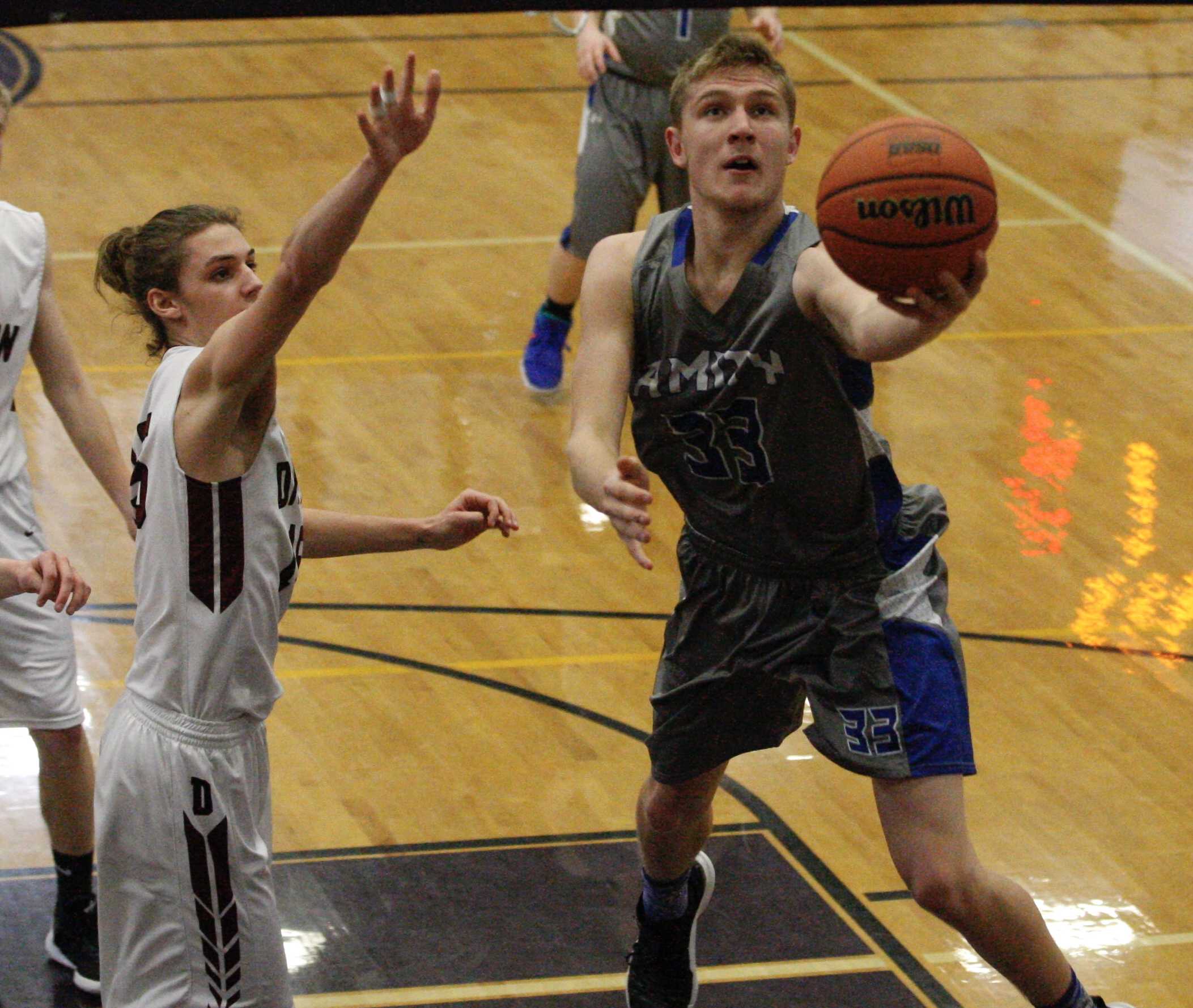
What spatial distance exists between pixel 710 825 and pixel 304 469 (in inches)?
127

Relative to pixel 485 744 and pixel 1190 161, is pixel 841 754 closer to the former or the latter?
pixel 485 744

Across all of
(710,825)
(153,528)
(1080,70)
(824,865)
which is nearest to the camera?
(153,528)

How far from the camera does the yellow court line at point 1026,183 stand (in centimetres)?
923

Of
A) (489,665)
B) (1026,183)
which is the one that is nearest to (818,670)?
(489,665)

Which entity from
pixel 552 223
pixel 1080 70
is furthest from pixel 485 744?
pixel 1080 70

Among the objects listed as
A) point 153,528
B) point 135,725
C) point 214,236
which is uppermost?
point 214,236

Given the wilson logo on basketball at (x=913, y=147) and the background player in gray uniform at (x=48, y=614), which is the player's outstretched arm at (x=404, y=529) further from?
the wilson logo on basketball at (x=913, y=147)

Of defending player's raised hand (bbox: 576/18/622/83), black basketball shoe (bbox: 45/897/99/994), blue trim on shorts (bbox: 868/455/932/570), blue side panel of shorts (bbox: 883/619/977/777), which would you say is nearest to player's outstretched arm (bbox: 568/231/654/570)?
blue trim on shorts (bbox: 868/455/932/570)

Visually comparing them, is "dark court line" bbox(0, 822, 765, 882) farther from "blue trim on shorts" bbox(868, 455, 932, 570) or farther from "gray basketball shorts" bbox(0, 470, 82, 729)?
"blue trim on shorts" bbox(868, 455, 932, 570)

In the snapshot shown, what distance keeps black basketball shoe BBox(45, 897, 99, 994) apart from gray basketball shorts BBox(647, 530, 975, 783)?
4.30ft

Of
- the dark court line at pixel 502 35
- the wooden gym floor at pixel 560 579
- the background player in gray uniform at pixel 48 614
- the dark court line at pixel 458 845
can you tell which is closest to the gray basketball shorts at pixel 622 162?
the wooden gym floor at pixel 560 579

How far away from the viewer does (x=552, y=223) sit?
31.6 feet

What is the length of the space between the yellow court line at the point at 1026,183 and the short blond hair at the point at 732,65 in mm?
4419

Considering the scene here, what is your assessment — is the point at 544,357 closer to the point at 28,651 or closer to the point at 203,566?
the point at 28,651
